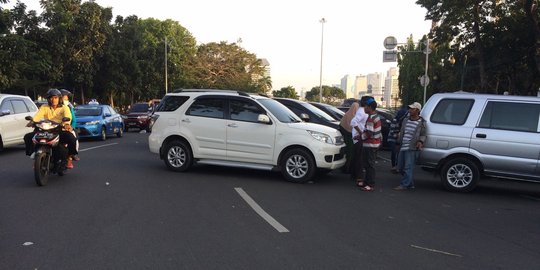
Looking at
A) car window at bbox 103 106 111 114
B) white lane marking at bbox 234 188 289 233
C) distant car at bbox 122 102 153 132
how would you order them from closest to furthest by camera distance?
white lane marking at bbox 234 188 289 233 → car window at bbox 103 106 111 114 → distant car at bbox 122 102 153 132

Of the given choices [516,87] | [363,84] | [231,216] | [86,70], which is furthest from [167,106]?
[363,84]

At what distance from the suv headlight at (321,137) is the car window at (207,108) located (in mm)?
2137

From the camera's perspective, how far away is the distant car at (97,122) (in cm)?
1875

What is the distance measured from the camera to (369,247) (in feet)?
18.4

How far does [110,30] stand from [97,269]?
1414 inches

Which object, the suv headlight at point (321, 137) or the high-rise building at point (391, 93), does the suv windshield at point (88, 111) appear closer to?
the suv headlight at point (321, 137)

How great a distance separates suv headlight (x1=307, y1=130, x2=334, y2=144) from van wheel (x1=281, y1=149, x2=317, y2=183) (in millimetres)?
372

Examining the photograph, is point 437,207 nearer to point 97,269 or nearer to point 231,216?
point 231,216

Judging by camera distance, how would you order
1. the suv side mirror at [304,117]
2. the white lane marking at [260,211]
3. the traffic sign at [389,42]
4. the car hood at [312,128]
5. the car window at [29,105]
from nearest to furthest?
1. the white lane marking at [260,211]
2. the car hood at [312,128]
3. the suv side mirror at [304,117]
4. the car window at [29,105]
5. the traffic sign at [389,42]

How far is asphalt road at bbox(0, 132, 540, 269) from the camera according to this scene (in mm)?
5105

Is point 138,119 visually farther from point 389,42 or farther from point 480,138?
point 480,138

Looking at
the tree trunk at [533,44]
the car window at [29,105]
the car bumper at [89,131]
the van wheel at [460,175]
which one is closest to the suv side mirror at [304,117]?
the van wheel at [460,175]

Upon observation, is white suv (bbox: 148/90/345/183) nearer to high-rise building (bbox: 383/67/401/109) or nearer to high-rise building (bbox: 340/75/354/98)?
high-rise building (bbox: 383/67/401/109)

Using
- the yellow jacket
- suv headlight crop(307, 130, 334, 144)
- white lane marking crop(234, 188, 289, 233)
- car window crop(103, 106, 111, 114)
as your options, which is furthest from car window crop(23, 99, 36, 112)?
suv headlight crop(307, 130, 334, 144)
